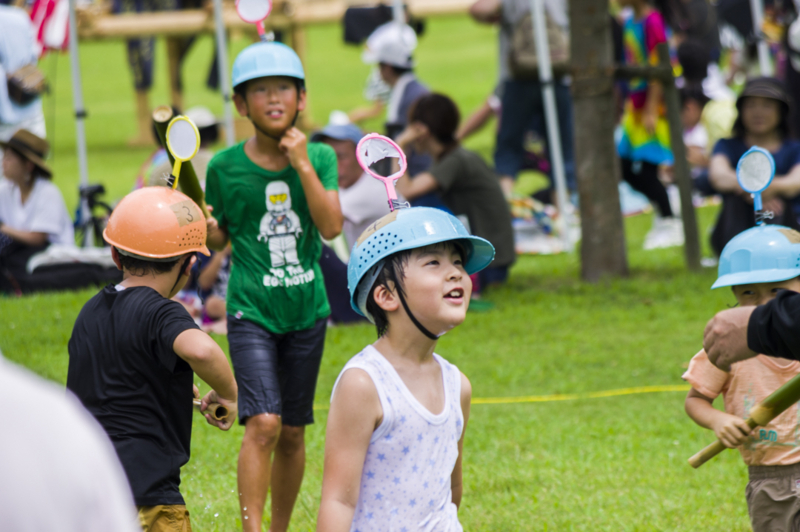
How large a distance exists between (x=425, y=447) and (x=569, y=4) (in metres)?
6.46

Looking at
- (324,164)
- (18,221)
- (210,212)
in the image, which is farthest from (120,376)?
(18,221)

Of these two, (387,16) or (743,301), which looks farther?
(387,16)

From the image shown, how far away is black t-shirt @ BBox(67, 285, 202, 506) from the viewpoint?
294 cm

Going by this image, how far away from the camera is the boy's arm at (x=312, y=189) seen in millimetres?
4047

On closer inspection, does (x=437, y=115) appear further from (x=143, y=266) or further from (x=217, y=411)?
(x=217, y=411)

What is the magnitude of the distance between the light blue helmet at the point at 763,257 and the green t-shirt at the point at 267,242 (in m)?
1.65

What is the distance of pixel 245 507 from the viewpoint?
385cm

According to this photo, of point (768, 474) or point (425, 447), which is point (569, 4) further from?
point (425, 447)

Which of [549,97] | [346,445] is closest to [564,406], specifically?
[346,445]

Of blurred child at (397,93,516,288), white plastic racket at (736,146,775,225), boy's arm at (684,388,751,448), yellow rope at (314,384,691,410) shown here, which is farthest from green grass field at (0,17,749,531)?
white plastic racket at (736,146,775,225)

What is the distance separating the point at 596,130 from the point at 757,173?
5.08 m

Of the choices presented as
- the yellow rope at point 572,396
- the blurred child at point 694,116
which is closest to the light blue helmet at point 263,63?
the yellow rope at point 572,396

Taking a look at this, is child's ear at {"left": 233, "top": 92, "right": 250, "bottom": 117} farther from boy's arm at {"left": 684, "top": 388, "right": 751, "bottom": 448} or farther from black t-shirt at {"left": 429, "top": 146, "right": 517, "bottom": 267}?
black t-shirt at {"left": 429, "top": 146, "right": 517, "bottom": 267}

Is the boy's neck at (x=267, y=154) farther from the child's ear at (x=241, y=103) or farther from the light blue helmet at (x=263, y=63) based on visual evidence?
the light blue helmet at (x=263, y=63)
